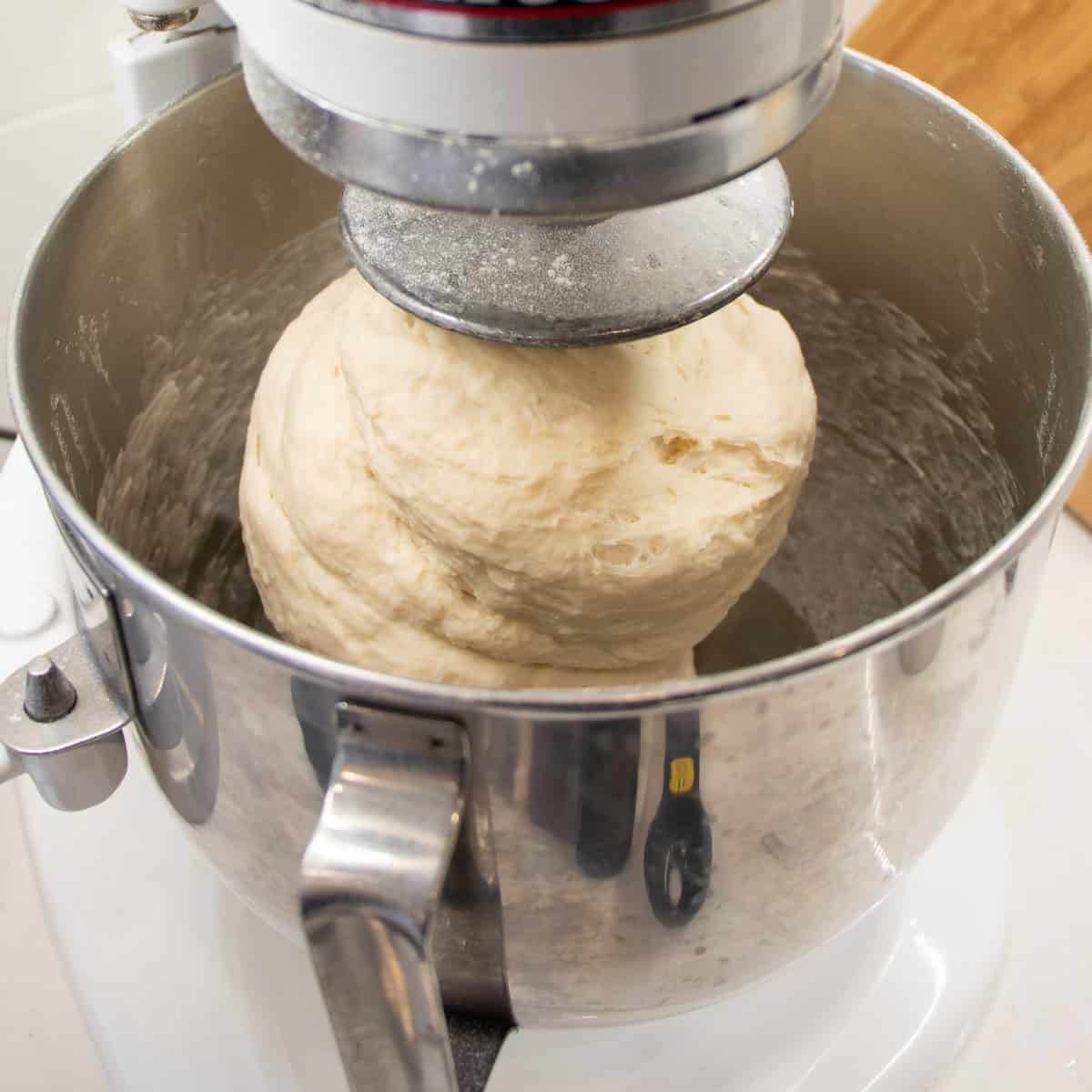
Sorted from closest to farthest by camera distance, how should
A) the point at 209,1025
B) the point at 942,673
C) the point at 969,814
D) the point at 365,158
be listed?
the point at 365,158, the point at 942,673, the point at 209,1025, the point at 969,814

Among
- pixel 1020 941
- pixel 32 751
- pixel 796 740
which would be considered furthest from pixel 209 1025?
pixel 1020 941

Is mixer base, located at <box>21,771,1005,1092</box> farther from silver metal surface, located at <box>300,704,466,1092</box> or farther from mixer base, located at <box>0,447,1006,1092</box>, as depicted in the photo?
silver metal surface, located at <box>300,704,466,1092</box>

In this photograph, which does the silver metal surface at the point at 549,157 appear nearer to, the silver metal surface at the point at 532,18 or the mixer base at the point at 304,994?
the silver metal surface at the point at 532,18

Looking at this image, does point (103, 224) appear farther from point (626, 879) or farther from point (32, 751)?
point (626, 879)

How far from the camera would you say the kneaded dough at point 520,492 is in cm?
56

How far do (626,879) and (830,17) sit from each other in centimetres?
30

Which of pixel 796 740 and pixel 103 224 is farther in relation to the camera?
pixel 103 224

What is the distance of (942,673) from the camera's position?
1.46 ft

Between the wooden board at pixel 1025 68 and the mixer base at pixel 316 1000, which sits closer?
the mixer base at pixel 316 1000

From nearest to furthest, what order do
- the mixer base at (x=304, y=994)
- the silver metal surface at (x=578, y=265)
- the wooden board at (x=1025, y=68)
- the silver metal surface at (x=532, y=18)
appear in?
the silver metal surface at (x=532, y=18) → the silver metal surface at (x=578, y=265) → the mixer base at (x=304, y=994) → the wooden board at (x=1025, y=68)

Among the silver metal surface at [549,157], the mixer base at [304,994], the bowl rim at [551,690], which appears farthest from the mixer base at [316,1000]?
the silver metal surface at [549,157]

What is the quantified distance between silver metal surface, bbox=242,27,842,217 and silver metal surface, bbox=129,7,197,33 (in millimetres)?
366

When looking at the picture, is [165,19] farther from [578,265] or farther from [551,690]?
[551,690]

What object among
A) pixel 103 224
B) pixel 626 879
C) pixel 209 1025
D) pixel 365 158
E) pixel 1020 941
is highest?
pixel 365 158
